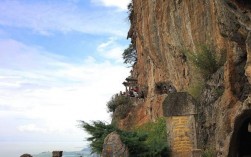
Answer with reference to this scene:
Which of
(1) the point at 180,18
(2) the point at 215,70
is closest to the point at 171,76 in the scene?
(1) the point at 180,18

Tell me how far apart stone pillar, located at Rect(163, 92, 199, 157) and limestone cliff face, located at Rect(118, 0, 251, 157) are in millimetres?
782

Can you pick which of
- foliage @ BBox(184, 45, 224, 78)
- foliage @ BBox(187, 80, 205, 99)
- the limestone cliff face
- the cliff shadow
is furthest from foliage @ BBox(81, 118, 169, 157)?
the cliff shadow

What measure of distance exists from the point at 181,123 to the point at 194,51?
7.36 metres

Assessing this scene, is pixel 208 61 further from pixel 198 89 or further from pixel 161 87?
pixel 161 87

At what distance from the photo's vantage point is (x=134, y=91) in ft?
132

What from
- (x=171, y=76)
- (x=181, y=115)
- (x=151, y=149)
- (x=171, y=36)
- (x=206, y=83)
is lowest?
(x=151, y=149)

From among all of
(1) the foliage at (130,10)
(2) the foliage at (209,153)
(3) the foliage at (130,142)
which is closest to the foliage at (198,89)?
(3) the foliage at (130,142)

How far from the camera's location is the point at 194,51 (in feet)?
72.9

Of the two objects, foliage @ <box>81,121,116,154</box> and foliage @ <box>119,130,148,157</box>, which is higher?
foliage @ <box>81,121,116,154</box>

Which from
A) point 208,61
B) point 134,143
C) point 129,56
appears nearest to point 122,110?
point 129,56

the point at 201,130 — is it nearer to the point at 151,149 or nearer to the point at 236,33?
the point at 151,149

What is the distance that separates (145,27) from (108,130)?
16.2 m

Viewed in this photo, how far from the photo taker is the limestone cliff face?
1272 centimetres

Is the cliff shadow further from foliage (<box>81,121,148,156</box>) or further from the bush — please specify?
the bush
